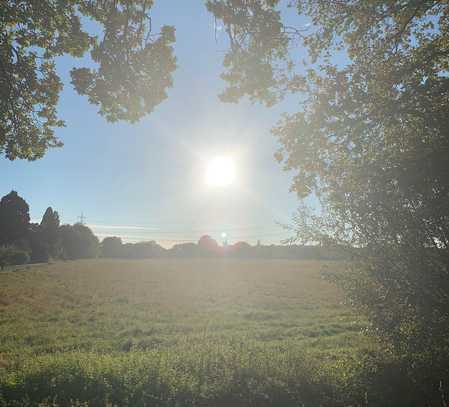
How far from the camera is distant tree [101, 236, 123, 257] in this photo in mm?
109688

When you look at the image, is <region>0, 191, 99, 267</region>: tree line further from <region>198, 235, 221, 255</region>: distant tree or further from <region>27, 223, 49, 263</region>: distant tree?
<region>198, 235, 221, 255</region>: distant tree

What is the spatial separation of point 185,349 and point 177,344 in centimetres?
342

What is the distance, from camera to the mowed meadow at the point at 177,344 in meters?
5.87

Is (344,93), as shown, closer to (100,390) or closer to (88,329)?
(100,390)

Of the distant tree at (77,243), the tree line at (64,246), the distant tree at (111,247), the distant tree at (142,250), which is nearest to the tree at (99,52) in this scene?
the tree line at (64,246)

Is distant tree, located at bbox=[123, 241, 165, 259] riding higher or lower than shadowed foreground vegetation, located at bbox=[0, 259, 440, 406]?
higher

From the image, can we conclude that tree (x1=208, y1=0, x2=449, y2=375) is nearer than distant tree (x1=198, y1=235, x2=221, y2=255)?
Yes

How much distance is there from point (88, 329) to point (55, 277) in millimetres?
29422

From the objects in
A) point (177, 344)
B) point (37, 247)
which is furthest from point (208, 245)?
point (177, 344)

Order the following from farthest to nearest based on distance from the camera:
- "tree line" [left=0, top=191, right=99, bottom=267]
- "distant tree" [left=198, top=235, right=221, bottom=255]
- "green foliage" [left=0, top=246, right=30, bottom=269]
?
"distant tree" [left=198, top=235, right=221, bottom=255], "tree line" [left=0, top=191, right=99, bottom=267], "green foliage" [left=0, top=246, right=30, bottom=269]

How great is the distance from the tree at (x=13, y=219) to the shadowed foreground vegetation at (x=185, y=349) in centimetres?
4449

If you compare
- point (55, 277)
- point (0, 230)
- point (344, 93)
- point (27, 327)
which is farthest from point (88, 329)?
point (0, 230)

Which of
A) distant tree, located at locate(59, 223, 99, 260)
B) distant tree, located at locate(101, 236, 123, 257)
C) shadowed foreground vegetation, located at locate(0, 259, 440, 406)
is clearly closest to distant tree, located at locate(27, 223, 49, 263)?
distant tree, located at locate(59, 223, 99, 260)

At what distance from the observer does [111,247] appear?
111562mm
